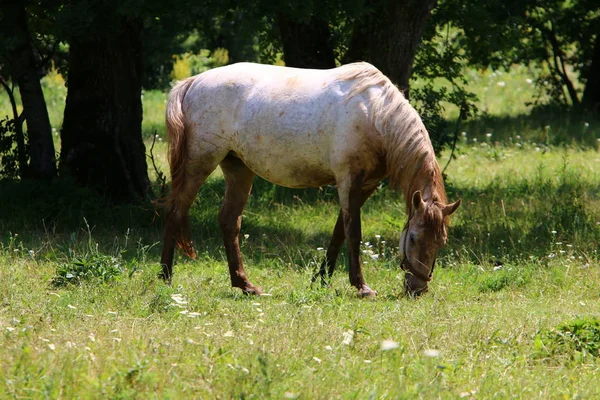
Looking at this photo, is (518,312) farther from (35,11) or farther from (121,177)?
(35,11)

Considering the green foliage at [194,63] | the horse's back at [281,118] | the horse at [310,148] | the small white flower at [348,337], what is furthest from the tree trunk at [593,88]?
the small white flower at [348,337]

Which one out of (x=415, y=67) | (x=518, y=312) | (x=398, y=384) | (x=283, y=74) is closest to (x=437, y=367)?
(x=398, y=384)

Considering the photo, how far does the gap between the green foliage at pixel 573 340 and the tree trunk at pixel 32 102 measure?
22.1 ft

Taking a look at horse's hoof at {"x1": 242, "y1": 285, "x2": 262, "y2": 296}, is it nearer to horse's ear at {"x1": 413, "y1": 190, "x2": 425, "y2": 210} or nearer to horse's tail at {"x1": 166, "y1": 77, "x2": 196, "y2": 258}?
horse's tail at {"x1": 166, "y1": 77, "x2": 196, "y2": 258}

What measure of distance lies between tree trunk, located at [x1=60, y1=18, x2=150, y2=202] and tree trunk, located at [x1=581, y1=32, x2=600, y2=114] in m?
10.8

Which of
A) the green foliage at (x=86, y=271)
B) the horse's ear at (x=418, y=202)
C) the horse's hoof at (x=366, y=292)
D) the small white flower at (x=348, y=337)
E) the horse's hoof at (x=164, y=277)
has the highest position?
the horse's ear at (x=418, y=202)

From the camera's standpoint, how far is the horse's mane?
281 inches

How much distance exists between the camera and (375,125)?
7262mm

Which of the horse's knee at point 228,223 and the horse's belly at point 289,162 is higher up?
the horse's belly at point 289,162

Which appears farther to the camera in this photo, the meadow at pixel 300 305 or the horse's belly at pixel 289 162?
the horse's belly at pixel 289 162

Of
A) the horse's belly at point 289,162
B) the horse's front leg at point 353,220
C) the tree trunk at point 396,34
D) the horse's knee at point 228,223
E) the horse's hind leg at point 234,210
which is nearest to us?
the horse's front leg at point 353,220

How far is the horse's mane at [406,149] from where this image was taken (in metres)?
7.13

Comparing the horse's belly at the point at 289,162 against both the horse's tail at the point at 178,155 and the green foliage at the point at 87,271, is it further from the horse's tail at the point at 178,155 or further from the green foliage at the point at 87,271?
the green foliage at the point at 87,271

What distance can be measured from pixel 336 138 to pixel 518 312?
76.7 inches
